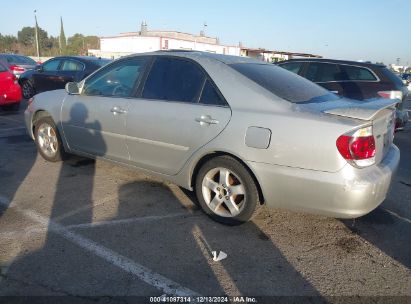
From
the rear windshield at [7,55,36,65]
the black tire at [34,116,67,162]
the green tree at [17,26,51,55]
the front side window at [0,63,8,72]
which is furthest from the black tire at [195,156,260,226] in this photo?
the green tree at [17,26,51,55]

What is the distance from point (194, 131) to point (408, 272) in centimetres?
213

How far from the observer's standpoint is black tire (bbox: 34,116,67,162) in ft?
17.3

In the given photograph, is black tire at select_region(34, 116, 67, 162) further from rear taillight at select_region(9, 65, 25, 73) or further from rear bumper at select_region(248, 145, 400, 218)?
rear taillight at select_region(9, 65, 25, 73)

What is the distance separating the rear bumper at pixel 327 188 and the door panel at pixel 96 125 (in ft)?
5.78

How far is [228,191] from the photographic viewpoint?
356cm

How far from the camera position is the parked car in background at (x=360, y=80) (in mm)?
7109

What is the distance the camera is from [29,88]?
1266 centimetres

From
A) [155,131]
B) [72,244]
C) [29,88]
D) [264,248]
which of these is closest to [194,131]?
[155,131]

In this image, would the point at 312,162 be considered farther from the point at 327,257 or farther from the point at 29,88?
the point at 29,88

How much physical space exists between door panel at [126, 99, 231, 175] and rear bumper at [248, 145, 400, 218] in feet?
1.92

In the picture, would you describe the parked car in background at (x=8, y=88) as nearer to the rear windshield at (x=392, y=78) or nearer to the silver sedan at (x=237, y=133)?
the silver sedan at (x=237, y=133)

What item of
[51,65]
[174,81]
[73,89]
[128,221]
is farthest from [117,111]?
[51,65]

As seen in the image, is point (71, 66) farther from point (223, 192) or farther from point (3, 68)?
point (223, 192)

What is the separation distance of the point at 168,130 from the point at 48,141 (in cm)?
250
